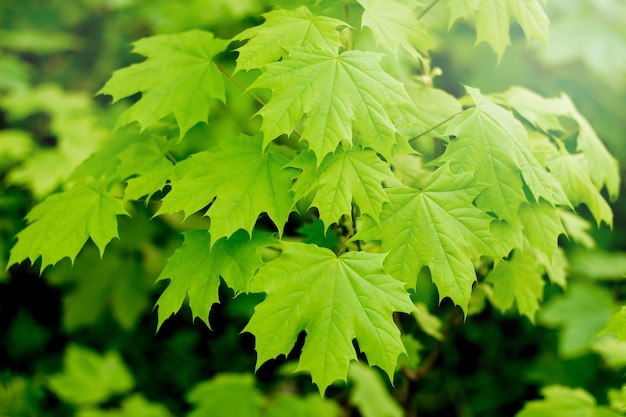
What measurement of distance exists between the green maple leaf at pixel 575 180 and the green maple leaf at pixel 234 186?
0.72 m

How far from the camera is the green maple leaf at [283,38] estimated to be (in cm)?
117

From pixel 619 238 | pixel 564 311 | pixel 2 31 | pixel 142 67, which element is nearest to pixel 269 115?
pixel 142 67

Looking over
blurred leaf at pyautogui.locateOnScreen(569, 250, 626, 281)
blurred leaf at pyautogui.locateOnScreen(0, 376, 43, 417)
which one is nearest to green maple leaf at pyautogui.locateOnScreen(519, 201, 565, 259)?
blurred leaf at pyautogui.locateOnScreen(569, 250, 626, 281)

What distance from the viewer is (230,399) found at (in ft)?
7.29

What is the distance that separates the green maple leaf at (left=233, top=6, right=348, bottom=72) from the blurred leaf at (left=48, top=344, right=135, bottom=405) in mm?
2057

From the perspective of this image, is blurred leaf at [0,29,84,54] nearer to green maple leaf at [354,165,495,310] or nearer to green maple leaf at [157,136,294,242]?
green maple leaf at [157,136,294,242]

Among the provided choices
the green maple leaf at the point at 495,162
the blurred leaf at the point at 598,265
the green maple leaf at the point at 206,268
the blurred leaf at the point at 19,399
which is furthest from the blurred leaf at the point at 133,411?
the blurred leaf at the point at 598,265

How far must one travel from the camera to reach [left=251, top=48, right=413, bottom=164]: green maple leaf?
1.09 m

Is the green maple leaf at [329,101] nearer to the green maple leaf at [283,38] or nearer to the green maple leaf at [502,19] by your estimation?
the green maple leaf at [283,38]

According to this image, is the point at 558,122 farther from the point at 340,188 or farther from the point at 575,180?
the point at 340,188

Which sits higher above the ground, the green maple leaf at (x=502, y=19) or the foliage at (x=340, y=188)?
the green maple leaf at (x=502, y=19)

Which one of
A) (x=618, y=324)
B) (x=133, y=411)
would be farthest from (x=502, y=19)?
(x=133, y=411)

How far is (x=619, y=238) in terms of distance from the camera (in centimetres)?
331

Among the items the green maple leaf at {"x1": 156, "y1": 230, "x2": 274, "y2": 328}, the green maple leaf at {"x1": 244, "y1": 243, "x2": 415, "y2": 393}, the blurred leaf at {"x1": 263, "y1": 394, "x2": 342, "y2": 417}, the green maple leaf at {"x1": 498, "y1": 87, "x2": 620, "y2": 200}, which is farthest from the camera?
the blurred leaf at {"x1": 263, "y1": 394, "x2": 342, "y2": 417}
